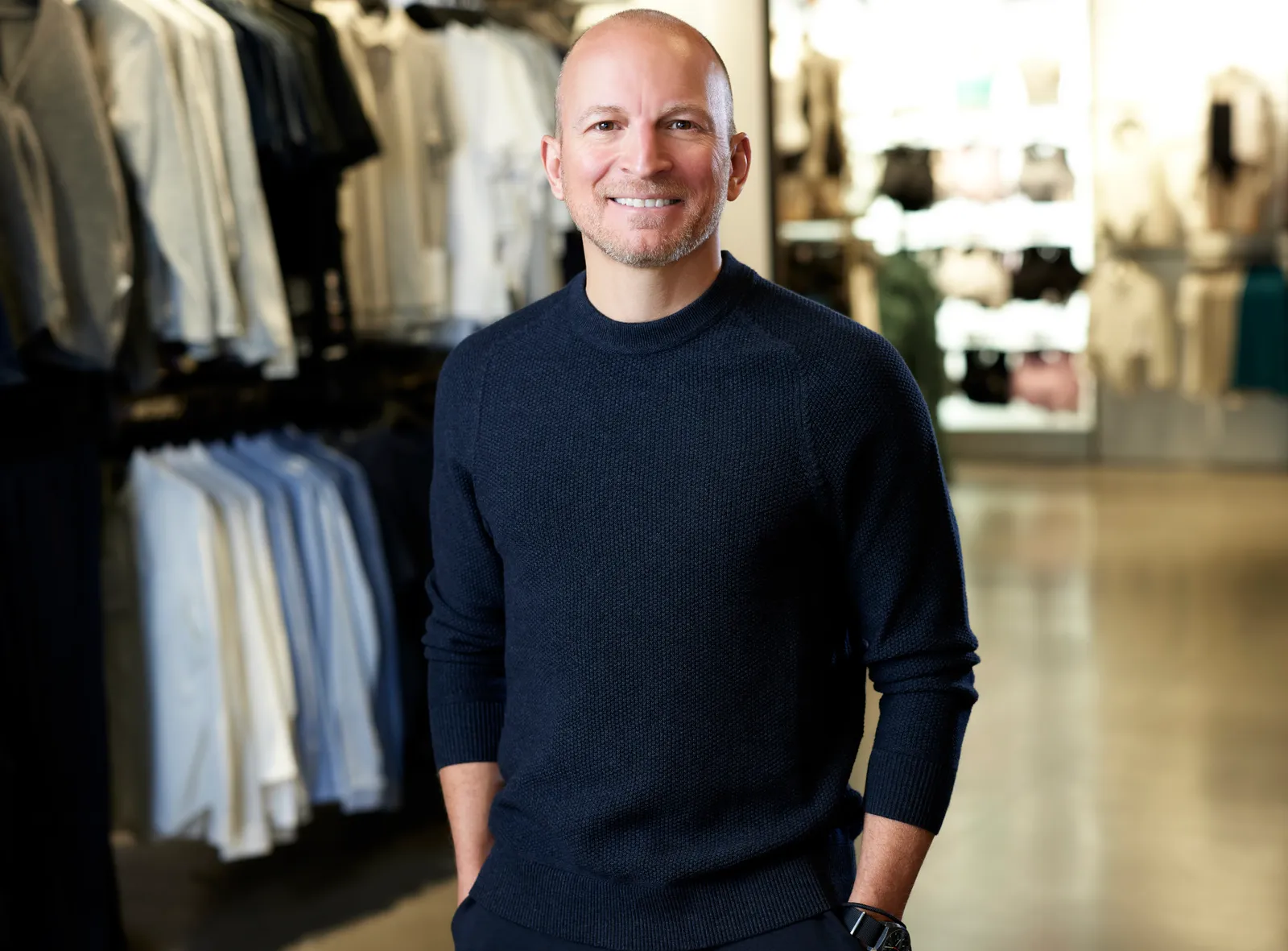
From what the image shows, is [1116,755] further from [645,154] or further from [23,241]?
[645,154]

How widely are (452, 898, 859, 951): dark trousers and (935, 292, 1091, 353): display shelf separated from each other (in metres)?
8.63

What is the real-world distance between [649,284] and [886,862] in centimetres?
63

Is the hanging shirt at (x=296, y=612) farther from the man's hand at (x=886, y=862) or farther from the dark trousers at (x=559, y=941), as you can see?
the man's hand at (x=886, y=862)

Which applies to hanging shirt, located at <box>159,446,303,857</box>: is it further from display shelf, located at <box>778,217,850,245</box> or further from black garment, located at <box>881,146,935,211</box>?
black garment, located at <box>881,146,935,211</box>

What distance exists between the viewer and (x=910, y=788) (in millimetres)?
1511

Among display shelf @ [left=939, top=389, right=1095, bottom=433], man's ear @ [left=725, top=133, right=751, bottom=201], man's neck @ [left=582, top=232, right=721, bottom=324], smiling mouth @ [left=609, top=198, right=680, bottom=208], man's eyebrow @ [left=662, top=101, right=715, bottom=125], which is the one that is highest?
man's eyebrow @ [left=662, top=101, right=715, bottom=125]

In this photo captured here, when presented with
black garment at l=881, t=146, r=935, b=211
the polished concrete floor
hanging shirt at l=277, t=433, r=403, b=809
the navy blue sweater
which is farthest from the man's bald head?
black garment at l=881, t=146, r=935, b=211

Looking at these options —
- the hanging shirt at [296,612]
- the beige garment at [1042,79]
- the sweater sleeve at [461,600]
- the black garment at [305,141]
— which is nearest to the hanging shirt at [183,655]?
the hanging shirt at [296,612]

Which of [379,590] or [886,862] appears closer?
[886,862]

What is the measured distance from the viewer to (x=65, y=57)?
309cm

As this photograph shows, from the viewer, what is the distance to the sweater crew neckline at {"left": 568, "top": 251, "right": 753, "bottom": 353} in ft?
5.03

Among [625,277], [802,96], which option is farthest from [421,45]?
[802,96]

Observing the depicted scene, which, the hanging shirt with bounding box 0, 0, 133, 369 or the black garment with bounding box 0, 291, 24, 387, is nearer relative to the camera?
the black garment with bounding box 0, 291, 24, 387

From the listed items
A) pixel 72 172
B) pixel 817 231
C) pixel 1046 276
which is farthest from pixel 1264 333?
pixel 72 172
